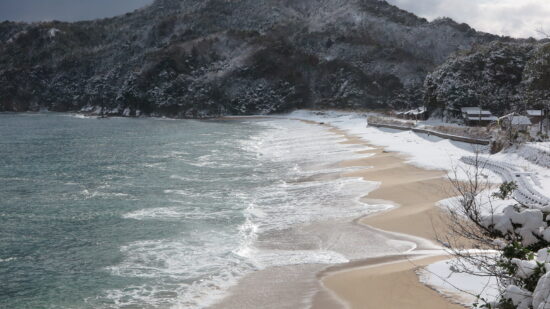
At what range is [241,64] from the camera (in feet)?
462

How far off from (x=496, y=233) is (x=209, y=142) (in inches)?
1880

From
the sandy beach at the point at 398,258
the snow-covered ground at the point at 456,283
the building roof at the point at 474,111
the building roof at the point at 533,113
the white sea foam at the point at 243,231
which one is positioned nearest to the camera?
the snow-covered ground at the point at 456,283

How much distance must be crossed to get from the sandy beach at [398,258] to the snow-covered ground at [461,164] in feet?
1.51

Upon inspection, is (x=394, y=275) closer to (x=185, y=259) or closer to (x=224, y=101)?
(x=185, y=259)

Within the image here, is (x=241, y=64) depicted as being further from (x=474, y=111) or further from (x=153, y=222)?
(x=153, y=222)

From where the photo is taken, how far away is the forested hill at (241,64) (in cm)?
13075

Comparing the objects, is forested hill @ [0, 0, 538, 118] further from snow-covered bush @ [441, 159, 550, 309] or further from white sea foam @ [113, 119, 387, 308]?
snow-covered bush @ [441, 159, 550, 309]

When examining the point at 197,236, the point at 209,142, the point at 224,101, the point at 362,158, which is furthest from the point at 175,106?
the point at 197,236

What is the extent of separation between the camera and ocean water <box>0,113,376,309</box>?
1273 cm

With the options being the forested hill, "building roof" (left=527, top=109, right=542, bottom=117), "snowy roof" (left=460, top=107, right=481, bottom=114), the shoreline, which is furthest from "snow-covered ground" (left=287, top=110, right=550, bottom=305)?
the forested hill

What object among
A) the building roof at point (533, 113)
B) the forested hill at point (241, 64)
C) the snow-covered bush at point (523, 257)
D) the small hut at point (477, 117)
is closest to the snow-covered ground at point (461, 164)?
the snow-covered bush at point (523, 257)

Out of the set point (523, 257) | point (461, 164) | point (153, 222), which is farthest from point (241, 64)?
point (523, 257)

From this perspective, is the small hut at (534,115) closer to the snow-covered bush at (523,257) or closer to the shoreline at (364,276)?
the shoreline at (364,276)

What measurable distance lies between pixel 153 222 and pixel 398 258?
9920 millimetres
